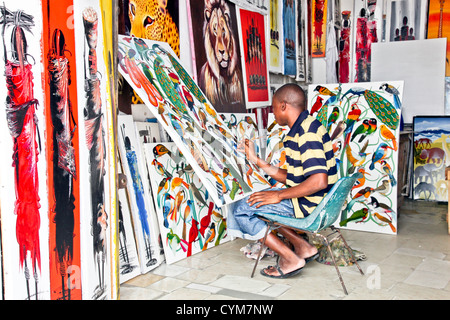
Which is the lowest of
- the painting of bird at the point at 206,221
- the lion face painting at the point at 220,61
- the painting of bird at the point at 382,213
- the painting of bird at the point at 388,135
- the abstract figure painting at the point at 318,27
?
the painting of bird at the point at 382,213

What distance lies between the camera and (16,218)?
1894 millimetres

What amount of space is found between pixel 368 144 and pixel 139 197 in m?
2.10

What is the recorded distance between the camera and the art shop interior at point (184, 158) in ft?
6.45

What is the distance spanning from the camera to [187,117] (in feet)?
9.78

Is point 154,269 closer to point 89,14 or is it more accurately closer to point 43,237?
point 43,237

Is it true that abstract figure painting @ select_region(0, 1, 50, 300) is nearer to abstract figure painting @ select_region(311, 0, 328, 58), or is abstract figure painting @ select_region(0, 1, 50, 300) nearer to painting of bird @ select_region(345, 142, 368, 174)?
painting of bird @ select_region(345, 142, 368, 174)

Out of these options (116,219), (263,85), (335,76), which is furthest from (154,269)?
(335,76)

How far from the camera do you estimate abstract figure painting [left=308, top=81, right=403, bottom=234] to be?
408 centimetres

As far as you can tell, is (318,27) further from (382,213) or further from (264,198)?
(264,198)

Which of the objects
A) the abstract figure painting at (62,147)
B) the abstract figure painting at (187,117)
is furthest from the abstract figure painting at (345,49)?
the abstract figure painting at (62,147)

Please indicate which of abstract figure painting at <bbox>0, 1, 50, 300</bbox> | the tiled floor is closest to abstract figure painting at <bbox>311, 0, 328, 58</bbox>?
the tiled floor

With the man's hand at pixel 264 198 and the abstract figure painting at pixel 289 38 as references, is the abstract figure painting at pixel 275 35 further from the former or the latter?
the man's hand at pixel 264 198

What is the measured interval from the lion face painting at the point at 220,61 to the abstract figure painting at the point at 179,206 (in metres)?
0.89

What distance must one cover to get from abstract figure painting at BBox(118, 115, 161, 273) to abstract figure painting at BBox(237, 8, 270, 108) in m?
1.75
